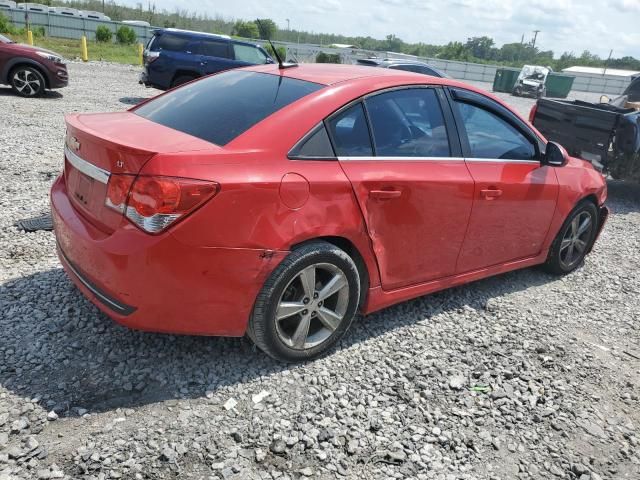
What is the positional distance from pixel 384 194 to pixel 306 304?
0.80 meters

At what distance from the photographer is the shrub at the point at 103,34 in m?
34.7

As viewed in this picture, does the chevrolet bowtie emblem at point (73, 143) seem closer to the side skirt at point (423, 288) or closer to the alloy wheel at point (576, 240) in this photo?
the side skirt at point (423, 288)

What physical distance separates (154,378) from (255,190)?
3.89 ft

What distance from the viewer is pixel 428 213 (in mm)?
3441

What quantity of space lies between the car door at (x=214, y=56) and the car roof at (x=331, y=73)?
10604 mm

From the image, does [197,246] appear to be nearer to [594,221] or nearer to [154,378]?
[154,378]

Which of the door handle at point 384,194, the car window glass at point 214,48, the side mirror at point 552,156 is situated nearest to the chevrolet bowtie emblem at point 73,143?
the door handle at point 384,194

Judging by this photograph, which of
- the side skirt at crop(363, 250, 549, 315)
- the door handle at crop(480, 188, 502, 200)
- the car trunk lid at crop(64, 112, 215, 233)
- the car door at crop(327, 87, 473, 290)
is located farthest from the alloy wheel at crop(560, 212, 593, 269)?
the car trunk lid at crop(64, 112, 215, 233)

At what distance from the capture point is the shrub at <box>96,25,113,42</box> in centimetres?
3472

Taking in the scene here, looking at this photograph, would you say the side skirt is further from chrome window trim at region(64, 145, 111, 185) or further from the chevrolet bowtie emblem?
the chevrolet bowtie emblem

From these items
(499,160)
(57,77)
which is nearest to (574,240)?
(499,160)

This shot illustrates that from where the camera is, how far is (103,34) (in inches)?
1367

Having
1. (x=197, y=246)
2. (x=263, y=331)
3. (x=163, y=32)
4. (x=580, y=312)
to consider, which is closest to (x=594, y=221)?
(x=580, y=312)

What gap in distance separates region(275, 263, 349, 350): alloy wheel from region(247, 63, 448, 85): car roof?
1.18 metres
